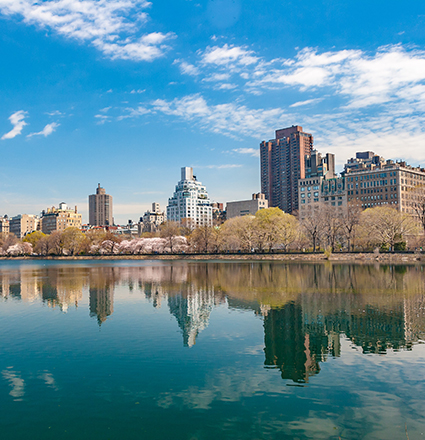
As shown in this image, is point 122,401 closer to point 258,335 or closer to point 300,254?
point 258,335

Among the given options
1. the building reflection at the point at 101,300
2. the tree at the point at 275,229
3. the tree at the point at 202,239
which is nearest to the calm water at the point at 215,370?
the building reflection at the point at 101,300

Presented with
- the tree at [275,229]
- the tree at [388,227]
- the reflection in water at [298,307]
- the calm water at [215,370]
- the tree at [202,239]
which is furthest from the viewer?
the tree at [202,239]

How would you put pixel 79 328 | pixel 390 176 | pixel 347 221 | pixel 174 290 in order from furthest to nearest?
pixel 390 176, pixel 347 221, pixel 174 290, pixel 79 328

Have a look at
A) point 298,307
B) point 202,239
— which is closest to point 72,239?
point 202,239

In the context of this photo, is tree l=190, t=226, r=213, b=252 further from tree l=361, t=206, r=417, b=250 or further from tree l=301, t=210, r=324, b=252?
tree l=361, t=206, r=417, b=250

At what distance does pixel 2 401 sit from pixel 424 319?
24411mm

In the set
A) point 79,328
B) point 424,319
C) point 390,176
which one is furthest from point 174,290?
point 390,176

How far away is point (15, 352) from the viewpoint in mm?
20562

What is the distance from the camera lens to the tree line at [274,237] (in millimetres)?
101750

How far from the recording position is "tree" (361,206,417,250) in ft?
320

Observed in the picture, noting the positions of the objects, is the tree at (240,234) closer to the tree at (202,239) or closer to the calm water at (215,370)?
the tree at (202,239)

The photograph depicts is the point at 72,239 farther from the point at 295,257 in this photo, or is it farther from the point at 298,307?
the point at 298,307

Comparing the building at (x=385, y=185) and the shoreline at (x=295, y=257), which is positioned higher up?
the building at (x=385, y=185)

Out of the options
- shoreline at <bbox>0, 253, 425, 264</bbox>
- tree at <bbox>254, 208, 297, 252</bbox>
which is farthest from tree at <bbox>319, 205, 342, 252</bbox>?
tree at <bbox>254, 208, 297, 252</bbox>
